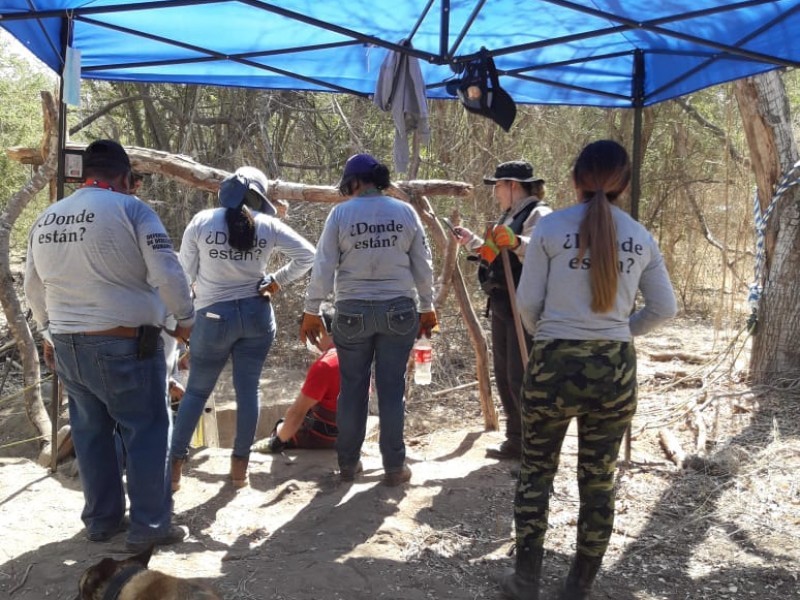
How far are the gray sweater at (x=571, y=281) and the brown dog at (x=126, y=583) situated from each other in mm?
1556

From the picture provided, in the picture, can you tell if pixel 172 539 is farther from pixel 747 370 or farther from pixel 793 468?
pixel 747 370

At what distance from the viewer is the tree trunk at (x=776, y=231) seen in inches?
253

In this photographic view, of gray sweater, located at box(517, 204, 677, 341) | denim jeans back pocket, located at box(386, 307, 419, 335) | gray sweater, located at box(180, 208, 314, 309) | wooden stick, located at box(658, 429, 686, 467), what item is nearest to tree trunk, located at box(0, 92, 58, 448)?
gray sweater, located at box(180, 208, 314, 309)

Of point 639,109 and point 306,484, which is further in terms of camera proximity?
point 639,109

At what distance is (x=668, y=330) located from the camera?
33.9 feet

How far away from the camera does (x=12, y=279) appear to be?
5.17 m

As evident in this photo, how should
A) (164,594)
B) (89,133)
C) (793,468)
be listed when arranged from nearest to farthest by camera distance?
(164,594) → (793,468) → (89,133)

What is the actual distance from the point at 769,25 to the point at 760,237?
122 inches

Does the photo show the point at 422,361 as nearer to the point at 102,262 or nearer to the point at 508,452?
the point at 508,452

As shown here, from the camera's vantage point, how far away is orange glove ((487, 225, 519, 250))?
13.3 feet

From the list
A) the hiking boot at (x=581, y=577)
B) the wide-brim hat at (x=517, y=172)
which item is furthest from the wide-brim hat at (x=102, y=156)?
the hiking boot at (x=581, y=577)

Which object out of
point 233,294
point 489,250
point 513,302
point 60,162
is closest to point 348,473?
point 233,294

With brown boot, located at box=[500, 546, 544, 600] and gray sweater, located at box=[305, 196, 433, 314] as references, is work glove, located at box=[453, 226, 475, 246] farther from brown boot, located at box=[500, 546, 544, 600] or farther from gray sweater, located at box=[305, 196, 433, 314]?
brown boot, located at box=[500, 546, 544, 600]

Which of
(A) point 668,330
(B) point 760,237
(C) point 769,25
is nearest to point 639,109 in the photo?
(C) point 769,25
